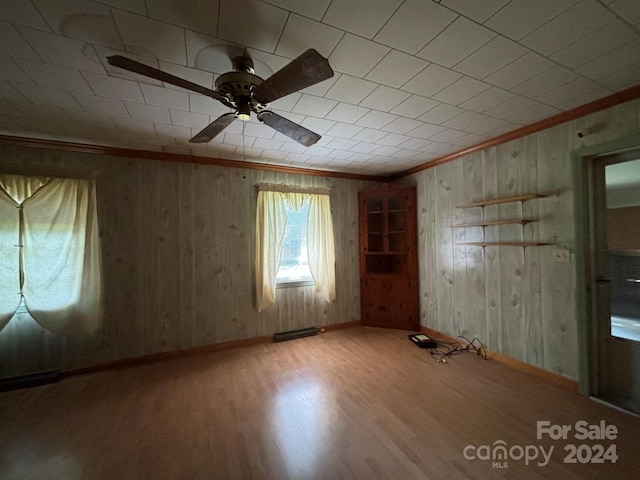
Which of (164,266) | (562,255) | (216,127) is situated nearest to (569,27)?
(562,255)

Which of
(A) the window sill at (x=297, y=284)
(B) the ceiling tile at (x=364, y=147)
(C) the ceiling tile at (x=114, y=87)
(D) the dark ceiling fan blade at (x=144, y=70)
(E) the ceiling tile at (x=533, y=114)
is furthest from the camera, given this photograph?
(A) the window sill at (x=297, y=284)

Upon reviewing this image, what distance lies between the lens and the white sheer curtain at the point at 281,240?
321cm

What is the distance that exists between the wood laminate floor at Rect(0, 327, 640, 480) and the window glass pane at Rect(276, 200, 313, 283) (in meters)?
1.26

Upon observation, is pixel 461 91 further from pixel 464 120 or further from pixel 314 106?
pixel 314 106

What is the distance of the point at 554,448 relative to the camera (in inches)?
58.8

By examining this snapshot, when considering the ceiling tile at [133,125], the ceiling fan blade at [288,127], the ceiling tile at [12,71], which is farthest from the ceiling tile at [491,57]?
the ceiling tile at [12,71]

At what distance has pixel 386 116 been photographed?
6.64 feet

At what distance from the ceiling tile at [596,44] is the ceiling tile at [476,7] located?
24.6 inches

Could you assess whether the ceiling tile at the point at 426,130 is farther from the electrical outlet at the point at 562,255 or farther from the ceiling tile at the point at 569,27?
the electrical outlet at the point at 562,255

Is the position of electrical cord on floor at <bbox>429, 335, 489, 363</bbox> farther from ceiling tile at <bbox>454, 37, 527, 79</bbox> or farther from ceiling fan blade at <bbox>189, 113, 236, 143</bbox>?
ceiling fan blade at <bbox>189, 113, 236, 143</bbox>

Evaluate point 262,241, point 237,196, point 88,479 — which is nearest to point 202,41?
point 237,196

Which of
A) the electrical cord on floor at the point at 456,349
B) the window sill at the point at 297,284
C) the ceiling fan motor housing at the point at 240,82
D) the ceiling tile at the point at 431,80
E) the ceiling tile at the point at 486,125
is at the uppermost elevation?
the ceiling tile at the point at 486,125

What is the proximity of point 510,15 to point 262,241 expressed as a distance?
9.61 ft

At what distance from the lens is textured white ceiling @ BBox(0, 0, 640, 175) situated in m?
1.08
